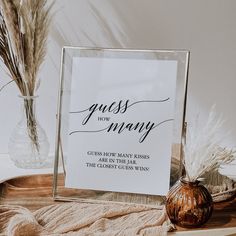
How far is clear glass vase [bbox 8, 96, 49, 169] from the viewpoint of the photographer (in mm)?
1077

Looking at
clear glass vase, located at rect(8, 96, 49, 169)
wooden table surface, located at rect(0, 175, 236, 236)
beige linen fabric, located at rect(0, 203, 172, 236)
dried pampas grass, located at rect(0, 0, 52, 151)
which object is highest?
dried pampas grass, located at rect(0, 0, 52, 151)

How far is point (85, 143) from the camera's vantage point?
933 millimetres

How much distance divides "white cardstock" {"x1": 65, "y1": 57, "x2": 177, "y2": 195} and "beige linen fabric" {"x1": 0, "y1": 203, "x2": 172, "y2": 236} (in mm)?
59

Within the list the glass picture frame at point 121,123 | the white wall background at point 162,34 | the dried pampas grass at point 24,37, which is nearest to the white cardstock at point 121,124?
the glass picture frame at point 121,123

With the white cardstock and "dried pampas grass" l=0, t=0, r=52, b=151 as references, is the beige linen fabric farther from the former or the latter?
"dried pampas grass" l=0, t=0, r=52, b=151

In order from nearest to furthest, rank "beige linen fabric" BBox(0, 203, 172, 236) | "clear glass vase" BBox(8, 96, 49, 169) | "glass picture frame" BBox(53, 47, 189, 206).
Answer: "beige linen fabric" BBox(0, 203, 172, 236), "glass picture frame" BBox(53, 47, 189, 206), "clear glass vase" BBox(8, 96, 49, 169)

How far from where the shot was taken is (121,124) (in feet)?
3.02

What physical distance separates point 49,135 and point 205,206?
0.60 m

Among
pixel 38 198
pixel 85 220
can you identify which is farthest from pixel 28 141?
pixel 85 220

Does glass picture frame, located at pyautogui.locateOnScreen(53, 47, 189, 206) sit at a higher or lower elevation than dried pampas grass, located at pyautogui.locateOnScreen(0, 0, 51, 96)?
lower

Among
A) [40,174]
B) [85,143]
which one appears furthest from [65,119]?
[40,174]

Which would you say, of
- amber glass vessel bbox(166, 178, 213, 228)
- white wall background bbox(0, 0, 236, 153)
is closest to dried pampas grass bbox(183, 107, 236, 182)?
amber glass vessel bbox(166, 178, 213, 228)

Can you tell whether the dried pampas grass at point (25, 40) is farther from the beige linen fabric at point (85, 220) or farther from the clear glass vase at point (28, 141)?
the beige linen fabric at point (85, 220)

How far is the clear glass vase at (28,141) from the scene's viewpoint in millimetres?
1077
